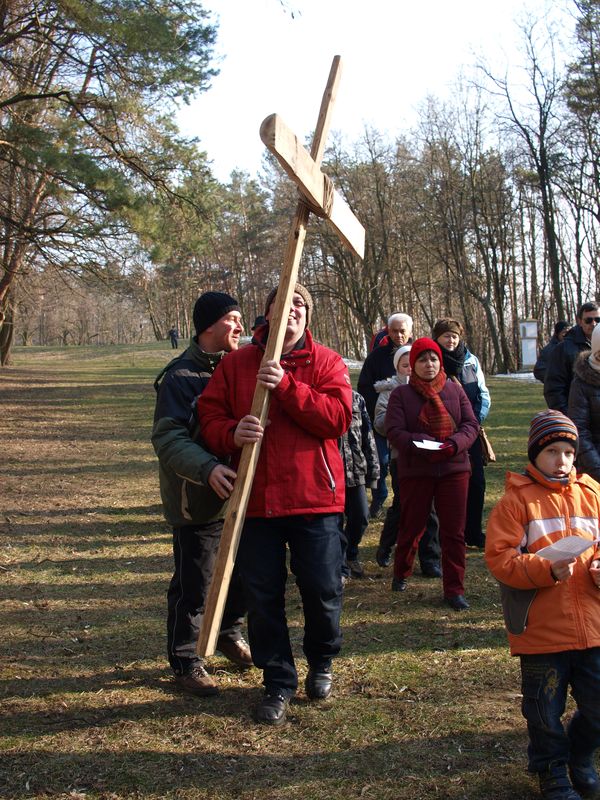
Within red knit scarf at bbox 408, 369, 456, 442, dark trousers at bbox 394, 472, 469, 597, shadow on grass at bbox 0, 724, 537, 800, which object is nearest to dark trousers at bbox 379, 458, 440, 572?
dark trousers at bbox 394, 472, 469, 597

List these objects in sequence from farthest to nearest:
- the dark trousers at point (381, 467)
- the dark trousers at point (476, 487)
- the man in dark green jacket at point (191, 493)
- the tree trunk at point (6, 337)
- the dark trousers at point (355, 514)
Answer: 1. the tree trunk at point (6, 337)
2. the dark trousers at point (381, 467)
3. the dark trousers at point (476, 487)
4. the dark trousers at point (355, 514)
5. the man in dark green jacket at point (191, 493)

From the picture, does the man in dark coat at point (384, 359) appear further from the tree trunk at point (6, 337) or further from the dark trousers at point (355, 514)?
the tree trunk at point (6, 337)

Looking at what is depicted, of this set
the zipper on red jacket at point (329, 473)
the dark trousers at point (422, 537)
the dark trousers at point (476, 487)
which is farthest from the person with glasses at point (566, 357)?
the zipper on red jacket at point (329, 473)

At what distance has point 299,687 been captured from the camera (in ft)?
14.2

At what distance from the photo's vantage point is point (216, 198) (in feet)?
52.0

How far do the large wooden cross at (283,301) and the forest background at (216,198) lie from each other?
9.55 meters

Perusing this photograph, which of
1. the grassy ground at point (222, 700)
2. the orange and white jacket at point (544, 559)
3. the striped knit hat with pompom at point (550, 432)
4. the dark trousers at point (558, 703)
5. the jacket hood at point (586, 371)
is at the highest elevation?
the jacket hood at point (586, 371)

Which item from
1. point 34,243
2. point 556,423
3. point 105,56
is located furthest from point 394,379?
point 34,243

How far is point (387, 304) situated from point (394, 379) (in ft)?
135

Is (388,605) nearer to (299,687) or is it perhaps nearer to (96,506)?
(299,687)

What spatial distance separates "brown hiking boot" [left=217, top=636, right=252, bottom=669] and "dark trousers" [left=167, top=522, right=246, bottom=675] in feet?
1.14

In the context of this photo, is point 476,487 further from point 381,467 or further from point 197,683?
point 197,683

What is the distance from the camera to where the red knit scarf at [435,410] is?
573 centimetres

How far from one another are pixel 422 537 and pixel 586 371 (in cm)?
226
